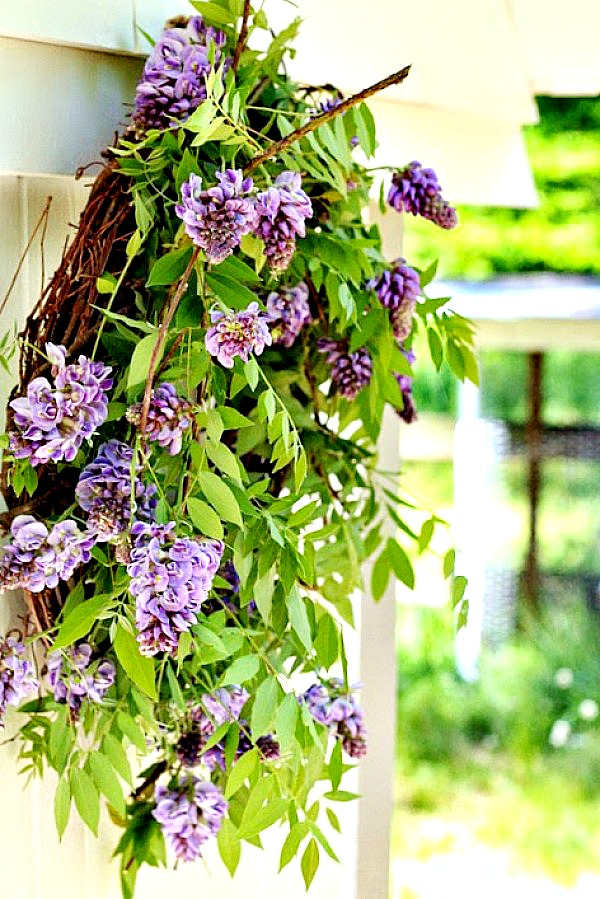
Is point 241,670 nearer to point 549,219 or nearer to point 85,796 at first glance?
point 85,796

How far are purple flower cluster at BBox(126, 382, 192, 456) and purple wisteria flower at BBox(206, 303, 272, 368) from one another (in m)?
0.06

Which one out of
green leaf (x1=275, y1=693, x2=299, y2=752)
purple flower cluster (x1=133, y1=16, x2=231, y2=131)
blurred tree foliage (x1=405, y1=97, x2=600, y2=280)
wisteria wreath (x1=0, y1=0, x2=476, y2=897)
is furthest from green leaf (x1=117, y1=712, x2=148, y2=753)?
blurred tree foliage (x1=405, y1=97, x2=600, y2=280)

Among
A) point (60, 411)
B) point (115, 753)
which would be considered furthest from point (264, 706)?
point (60, 411)

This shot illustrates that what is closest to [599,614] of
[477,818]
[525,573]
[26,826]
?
[525,573]

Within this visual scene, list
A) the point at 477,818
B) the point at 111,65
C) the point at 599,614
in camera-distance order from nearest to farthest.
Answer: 1. the point at 111,65
2. the point at 477,818
3. the point at 599,614

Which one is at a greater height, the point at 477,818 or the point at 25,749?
the point at 25,749

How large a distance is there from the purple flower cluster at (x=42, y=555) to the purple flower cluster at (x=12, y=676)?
7 cm

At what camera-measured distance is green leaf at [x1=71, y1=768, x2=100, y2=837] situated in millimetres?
812

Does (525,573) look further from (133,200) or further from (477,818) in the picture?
(133,200)

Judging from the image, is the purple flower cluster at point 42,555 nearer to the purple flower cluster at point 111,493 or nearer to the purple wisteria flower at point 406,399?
the purple flower cluster at point 111,493

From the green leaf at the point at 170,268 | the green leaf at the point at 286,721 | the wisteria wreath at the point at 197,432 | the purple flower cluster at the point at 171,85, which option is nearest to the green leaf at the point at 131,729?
the wisteria wreath at the point at 197,432

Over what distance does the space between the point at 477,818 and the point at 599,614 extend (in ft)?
3.85

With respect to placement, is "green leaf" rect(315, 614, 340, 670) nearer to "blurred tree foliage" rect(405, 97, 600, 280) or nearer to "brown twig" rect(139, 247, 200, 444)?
"brown twig" rect(139, 247, 200, 444)

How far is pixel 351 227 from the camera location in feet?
2.97
